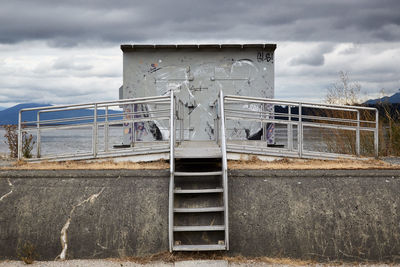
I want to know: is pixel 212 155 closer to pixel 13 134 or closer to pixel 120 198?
pixel 120 198

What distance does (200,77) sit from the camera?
563 inches

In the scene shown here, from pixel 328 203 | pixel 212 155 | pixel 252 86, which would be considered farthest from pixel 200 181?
pixel 252 86

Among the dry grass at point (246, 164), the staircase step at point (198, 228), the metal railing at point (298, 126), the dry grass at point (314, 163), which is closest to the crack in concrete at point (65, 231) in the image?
the dry grass at point (246, 164)

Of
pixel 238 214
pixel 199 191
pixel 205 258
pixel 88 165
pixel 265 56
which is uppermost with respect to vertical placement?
pixel 265 56

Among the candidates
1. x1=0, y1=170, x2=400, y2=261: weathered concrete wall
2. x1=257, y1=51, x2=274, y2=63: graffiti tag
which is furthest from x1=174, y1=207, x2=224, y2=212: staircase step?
x1=257, y1=51, x2=274, y2=63: graffiti tag

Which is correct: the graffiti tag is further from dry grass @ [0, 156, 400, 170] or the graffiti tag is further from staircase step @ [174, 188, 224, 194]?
staircase step @ [174, 188, 224, 194]

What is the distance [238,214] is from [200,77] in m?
7.15

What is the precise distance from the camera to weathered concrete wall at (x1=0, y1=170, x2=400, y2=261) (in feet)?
25.1

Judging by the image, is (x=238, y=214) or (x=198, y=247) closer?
(x=198, y=247)

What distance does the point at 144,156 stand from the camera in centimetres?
1081

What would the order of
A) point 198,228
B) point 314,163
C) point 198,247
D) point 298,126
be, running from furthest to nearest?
point 298,126
point 314,163
point 198,228
point 198,247

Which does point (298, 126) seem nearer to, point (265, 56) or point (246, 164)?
point (246, 164)

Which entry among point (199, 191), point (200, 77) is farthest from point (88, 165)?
point (200, 77)

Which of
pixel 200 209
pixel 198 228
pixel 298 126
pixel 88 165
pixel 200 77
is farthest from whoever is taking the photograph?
pixel 200 77
